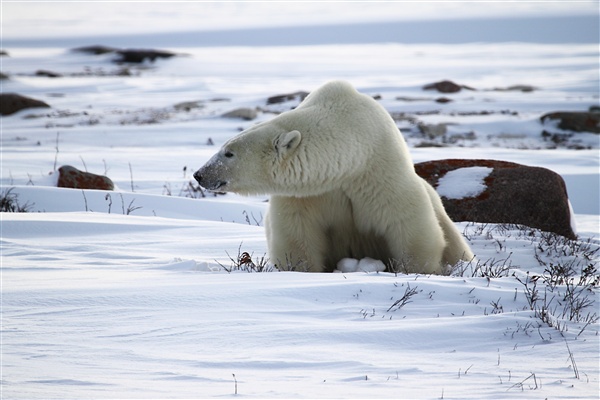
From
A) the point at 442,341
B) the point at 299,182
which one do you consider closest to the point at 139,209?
the point at 299,182

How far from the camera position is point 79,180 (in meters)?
7.86

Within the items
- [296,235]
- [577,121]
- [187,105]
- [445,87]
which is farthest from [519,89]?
[296,235]

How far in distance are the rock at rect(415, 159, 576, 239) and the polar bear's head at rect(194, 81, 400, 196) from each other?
2947mm

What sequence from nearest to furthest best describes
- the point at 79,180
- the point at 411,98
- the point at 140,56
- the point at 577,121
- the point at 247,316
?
1. the point at 247,316
2. the point at 79,180
3. the point at 577,121
4. the point at 411,98
5. the point at 140,56

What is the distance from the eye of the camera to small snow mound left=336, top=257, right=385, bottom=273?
4.38m

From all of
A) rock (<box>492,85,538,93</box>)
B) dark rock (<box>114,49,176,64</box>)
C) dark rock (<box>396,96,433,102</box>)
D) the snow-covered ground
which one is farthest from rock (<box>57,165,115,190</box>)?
dark rock (<box>114,49,176,64</box>)

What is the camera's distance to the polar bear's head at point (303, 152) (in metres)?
4.26

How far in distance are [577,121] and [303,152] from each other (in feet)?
51.1

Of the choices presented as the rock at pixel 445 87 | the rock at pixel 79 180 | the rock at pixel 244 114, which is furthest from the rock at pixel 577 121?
the rock at pixel 79 180

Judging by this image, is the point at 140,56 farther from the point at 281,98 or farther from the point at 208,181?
the point at 208,181

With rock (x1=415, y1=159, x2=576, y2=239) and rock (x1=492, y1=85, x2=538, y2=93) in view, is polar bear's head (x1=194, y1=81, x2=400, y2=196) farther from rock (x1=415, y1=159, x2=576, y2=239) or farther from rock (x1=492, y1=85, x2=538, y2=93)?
rock (x1=492, y1=85, x2=538, y2=93)

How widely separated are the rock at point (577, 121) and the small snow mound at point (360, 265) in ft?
48.9

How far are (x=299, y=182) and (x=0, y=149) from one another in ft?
30.4

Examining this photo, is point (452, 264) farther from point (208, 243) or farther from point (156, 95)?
point (156, 95)
